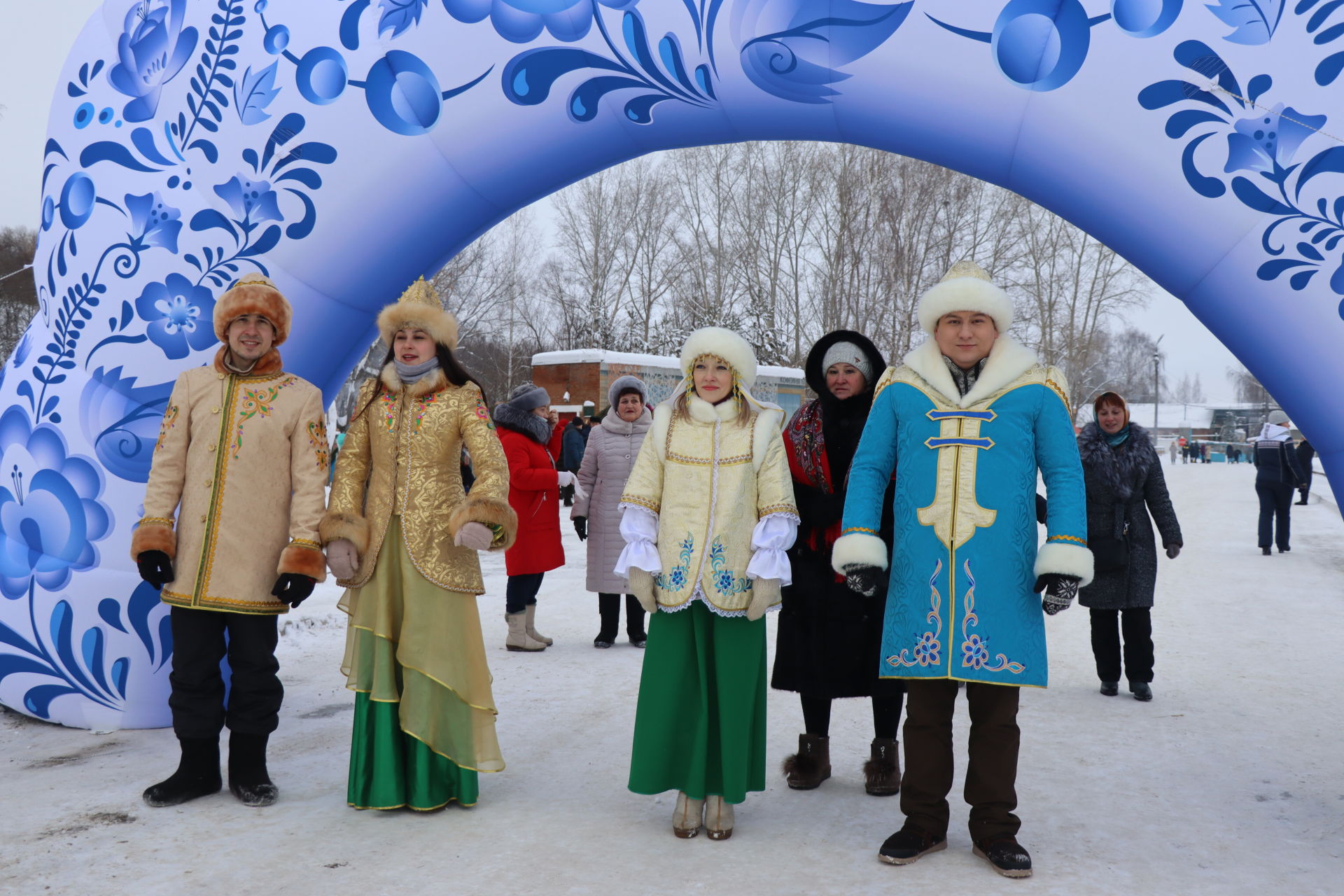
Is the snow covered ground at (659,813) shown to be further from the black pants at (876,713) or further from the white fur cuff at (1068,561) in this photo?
the white fur cuff at (1068,561)

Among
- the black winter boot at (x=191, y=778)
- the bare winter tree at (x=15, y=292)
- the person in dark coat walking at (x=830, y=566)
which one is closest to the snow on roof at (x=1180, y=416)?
the bare winter tree at (x=15, y=292)

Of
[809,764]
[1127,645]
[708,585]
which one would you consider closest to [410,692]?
[708,585]

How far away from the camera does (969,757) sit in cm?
320

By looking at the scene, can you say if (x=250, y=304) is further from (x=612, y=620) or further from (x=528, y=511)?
(x=612, y=620)

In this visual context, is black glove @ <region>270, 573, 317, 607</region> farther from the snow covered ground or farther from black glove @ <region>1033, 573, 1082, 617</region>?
black glove @ <region>1033, 573, 1082, 617</region>

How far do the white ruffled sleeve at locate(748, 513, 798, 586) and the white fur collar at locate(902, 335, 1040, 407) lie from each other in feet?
Answer: 2.02

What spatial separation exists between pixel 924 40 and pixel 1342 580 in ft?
25.7

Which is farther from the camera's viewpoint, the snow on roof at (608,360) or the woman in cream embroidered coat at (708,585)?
the snow on roof at (608,360)

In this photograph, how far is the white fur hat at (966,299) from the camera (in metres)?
3.24

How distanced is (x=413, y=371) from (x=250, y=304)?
0.62 m

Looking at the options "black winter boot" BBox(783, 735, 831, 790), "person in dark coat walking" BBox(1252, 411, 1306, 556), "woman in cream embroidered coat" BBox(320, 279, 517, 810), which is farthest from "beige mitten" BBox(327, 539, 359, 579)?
"person in dark coat walking" BBox(1252, 411, 1306, 556)

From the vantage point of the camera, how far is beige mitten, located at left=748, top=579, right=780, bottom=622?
3.29 metres

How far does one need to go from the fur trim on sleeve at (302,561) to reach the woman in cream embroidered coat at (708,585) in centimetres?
108

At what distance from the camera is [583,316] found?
3198cm
